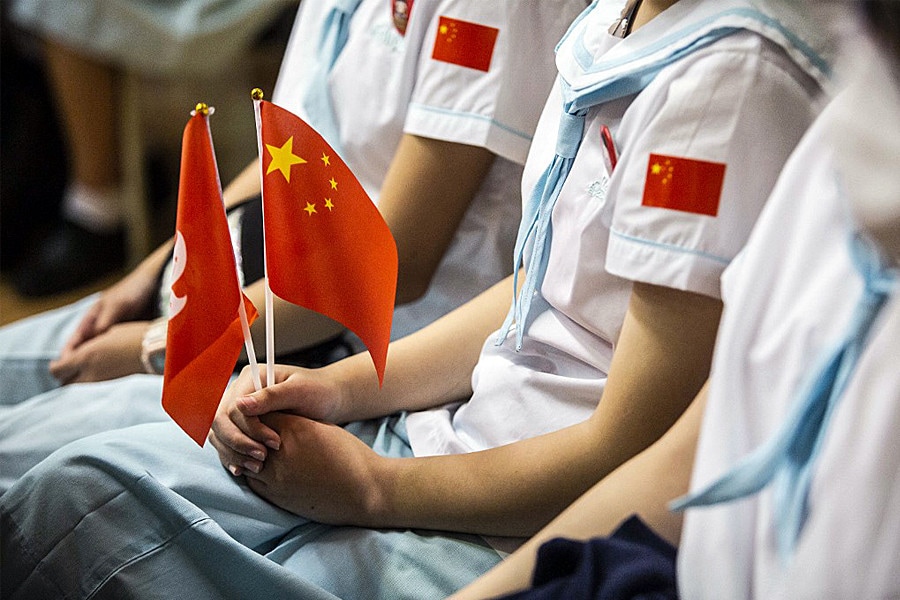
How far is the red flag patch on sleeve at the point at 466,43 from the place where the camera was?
3.53ft

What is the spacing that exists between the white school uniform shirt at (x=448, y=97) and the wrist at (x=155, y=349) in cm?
A: 27

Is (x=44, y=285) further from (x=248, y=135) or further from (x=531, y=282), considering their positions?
(x=531, y=282)

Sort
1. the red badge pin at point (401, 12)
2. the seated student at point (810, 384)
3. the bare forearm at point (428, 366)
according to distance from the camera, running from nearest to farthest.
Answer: the seated student at point (810, 384)
the bare forearm at point (428, 366)
the red badge pin at point (401, 12)

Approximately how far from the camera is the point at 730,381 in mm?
639

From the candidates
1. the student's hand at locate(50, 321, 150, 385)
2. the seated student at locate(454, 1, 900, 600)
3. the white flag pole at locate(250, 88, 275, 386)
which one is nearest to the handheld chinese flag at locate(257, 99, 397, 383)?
the white flag pole at locate(250, 88, 275, 386)

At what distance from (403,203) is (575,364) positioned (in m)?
0.29

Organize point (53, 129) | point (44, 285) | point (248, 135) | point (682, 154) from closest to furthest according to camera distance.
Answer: point (682, 154), point (44, 285), point (53, 129), point (248, 135)

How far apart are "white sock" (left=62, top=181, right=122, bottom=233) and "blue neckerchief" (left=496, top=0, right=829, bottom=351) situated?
164 cm

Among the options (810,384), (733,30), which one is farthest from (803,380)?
(733,30)

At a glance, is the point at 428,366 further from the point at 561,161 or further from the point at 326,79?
the point at 326,79

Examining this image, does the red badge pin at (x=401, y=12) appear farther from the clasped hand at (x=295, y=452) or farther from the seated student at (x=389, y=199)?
the clasped hand at (x=295, y=452)

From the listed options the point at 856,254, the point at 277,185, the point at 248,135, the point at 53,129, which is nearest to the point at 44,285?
the point at 53,129

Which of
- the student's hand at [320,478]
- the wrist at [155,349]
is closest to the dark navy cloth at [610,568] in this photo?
the student's hand at [320,478]

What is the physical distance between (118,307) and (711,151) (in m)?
0.86
